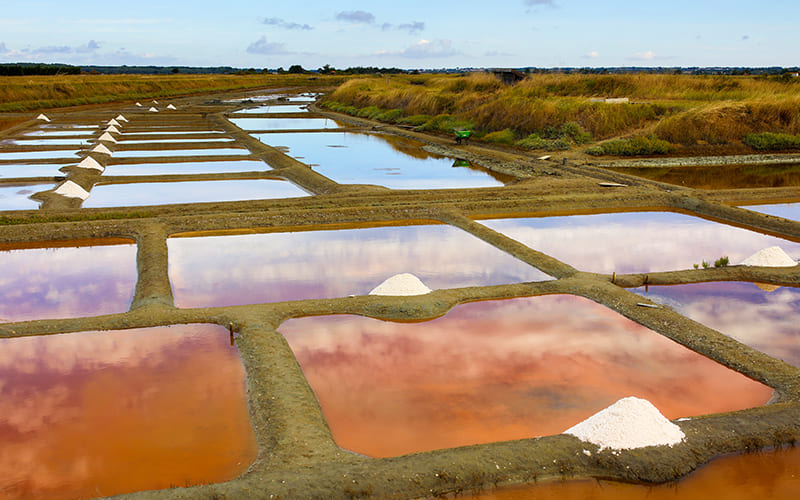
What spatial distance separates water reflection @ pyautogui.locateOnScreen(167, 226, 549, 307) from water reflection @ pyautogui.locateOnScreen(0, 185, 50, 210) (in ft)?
11.1

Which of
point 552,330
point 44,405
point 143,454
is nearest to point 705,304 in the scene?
point 552,330

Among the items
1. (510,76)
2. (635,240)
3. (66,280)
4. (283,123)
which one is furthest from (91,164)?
(510,76)

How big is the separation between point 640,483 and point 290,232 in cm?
622

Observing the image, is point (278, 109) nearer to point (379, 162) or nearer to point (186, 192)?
point (379, 162)

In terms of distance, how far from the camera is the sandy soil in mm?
3449

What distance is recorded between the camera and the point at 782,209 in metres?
10.7

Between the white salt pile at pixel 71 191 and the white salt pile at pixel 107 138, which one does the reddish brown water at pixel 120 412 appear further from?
the white salt pile at pixel 107 138

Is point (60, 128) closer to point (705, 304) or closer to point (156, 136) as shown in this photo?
point (156, 136)

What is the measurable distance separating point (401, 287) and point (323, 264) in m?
1.47

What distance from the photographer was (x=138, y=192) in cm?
1145

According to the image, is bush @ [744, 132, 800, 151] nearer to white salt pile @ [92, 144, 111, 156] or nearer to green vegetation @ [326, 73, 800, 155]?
green vegetation @ [326, 73, 800, 155]

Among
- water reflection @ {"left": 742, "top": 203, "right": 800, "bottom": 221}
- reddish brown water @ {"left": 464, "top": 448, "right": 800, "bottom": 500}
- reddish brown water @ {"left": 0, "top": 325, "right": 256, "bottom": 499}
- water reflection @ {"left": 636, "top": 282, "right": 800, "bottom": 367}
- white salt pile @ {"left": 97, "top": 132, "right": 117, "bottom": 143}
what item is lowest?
reddish brown water @ {"left": 0, "top": 325, "right": 256, "bottom": 499}

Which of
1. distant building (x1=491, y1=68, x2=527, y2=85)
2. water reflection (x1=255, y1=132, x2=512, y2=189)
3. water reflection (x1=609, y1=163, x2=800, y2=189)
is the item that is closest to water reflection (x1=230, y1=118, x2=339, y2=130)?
water reflection (x1=255, y1=132, x2=512, y2=189)

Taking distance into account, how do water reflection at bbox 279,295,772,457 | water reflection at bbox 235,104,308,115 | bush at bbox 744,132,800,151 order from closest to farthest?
water reflection at bbox 279,295,772,457, bush at bbox 744,132,800,151, water reflection at bbox 235,104,308,115
